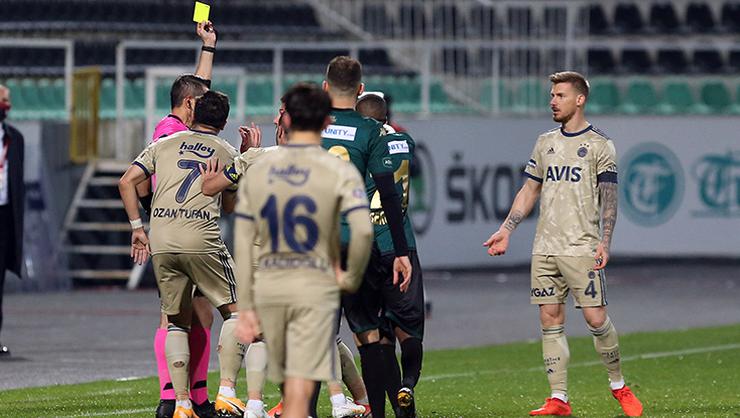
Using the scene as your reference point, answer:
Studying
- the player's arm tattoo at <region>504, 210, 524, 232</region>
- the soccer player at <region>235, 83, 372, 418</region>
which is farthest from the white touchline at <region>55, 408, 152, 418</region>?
the soccer player at <region>235, 83, 372, 418</region>

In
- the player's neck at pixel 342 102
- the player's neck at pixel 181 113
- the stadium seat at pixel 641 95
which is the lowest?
the stadium seat at pixel 641 95

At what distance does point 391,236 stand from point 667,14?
23.7m

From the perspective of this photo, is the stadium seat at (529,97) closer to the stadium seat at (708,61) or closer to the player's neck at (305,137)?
the stadium seat at (708,61)

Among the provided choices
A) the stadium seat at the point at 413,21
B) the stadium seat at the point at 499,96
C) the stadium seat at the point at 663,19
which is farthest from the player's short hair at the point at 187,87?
the stadium seat at the point at 663,19

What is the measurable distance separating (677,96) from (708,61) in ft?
4.12

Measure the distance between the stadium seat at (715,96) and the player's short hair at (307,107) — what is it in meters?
21.6

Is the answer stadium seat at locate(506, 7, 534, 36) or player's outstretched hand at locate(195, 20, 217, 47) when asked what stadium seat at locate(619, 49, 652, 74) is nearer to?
stadium seat at locate(506, 7, 534, 36)

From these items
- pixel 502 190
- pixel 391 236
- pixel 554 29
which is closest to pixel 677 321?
pixel 502 190

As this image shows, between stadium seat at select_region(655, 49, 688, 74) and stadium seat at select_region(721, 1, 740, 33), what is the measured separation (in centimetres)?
176

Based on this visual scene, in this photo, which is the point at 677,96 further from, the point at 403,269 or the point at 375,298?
the point at 403,269

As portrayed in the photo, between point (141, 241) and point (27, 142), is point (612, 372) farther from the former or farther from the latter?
point (27, 142)

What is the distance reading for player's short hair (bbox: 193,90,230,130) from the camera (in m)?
9.07

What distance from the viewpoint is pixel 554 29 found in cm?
2775

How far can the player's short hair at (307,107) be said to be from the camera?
6.75 m
